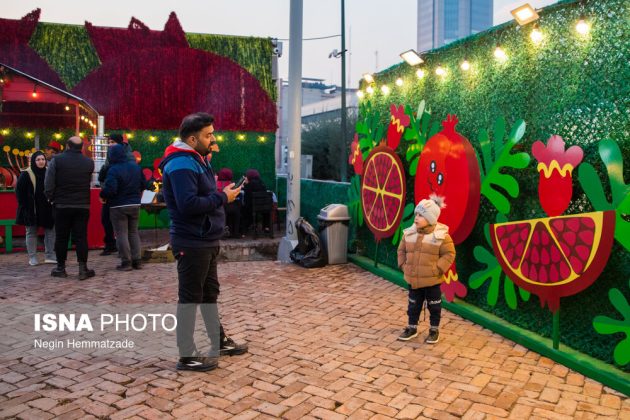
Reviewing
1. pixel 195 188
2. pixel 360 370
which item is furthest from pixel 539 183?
pixel 195 188

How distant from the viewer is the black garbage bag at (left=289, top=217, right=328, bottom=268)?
8.82m

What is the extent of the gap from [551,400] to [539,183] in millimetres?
1949

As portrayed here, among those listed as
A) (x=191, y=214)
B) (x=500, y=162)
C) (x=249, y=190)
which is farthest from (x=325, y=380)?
(x=249, y=190)

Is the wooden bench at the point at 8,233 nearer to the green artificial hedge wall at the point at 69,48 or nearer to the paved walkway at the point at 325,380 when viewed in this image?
the green artificial hedge wall at the point at 69,48

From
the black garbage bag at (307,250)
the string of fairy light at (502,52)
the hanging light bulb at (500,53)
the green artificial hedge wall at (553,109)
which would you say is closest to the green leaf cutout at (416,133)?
the green artificial hedge wall at (553,109)

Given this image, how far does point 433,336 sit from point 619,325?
1605 millimetres

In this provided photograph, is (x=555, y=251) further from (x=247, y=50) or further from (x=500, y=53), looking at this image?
(x=247, y=50)

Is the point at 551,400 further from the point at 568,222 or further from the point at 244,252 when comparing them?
the point at 244,252

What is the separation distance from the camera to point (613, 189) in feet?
13.2

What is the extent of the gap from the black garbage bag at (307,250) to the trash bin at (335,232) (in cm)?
14

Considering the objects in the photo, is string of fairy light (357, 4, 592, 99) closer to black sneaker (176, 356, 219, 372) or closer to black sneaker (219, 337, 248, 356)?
black sneaker (219, 337, 248, 356)

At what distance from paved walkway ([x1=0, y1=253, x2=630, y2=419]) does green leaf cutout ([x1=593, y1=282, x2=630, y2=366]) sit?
279 mm

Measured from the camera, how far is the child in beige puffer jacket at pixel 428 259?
5.03 meters

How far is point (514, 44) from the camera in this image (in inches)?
214
